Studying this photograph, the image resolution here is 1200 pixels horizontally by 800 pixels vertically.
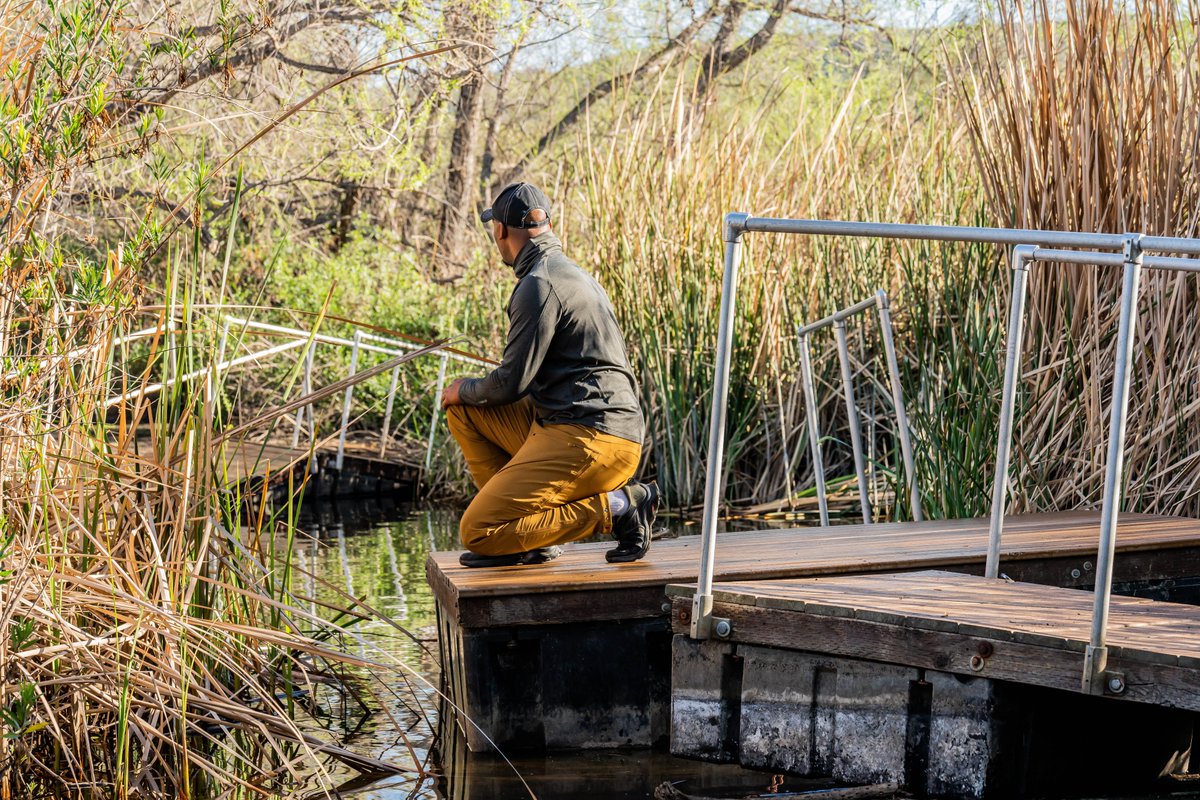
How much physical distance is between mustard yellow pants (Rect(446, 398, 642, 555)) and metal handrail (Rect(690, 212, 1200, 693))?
1.03 metres

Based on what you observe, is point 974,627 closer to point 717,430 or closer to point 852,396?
point 717,430

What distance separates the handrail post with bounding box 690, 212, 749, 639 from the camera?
3906mm

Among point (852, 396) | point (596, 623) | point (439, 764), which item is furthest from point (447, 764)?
point (852, 396)

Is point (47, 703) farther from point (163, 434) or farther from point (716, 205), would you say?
point (716, 205)

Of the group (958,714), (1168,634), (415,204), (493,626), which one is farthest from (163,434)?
(415,204)

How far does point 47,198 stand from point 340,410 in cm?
1075

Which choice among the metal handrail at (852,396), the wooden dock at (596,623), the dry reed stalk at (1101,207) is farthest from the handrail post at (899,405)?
the wooden dock at (596,623)

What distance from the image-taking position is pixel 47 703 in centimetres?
374

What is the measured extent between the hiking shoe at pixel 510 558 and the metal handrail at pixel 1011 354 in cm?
118

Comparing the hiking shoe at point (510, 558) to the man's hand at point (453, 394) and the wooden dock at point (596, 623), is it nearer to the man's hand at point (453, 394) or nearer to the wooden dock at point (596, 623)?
the wooden dock at point (596, 623)

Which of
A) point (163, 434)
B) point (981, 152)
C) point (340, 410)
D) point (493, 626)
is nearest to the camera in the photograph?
point (163, 434)

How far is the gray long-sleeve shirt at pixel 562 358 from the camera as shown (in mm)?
5137

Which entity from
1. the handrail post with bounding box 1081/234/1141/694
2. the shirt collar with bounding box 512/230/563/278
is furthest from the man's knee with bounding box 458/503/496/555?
the handrail post with bounding box 1081/234/1141/694

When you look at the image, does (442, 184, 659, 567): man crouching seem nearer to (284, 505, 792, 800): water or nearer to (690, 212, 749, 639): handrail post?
(284, 505, 792, 800): water
